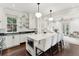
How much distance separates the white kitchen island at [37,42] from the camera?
192 cm

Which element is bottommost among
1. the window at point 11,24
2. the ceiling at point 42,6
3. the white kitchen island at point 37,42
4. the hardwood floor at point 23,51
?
the hardwood floor at point 23,51

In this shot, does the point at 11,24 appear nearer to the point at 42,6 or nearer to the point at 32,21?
the point at 32,21

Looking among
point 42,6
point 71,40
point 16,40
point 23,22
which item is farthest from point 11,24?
point 71,40

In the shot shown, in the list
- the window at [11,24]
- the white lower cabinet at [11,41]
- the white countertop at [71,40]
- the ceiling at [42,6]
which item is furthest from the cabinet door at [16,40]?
the white countertop at [71,40]

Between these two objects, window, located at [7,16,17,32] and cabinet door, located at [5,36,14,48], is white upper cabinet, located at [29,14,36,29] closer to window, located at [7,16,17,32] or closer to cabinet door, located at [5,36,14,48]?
window, located at [7,16,17,32]

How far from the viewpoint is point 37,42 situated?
6.31ft

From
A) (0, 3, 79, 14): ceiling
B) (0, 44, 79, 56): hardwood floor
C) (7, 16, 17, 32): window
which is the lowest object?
(0, 44, 79, 56): hardwood floor

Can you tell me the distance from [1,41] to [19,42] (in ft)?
1.28

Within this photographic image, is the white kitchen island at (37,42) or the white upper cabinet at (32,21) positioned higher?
the white upper cabinet at (32,21)

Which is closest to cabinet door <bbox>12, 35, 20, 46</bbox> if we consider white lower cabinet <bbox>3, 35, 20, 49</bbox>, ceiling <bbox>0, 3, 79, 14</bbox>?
white lower cabinet <bbox>3, 35, 20, 49</bbox>

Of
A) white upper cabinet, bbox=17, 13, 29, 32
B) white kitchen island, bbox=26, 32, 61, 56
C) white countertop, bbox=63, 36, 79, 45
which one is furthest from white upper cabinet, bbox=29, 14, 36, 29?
white countertop, bbox=63, 36, 79, 45

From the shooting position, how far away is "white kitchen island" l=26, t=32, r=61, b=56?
192 cm

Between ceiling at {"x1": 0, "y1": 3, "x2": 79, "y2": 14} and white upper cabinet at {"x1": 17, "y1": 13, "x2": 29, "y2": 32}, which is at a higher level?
ceiling at {"x1": 0, "y1": 3, "x2": 79, "y2": 14}

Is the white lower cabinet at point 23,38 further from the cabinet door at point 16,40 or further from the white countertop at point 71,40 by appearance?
the white countertop at point 71,40
